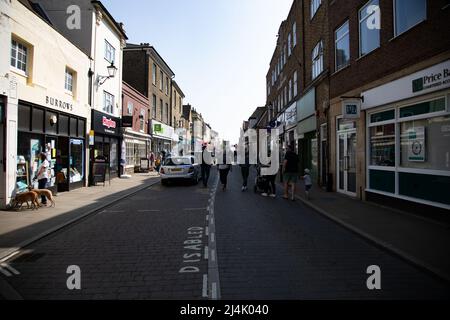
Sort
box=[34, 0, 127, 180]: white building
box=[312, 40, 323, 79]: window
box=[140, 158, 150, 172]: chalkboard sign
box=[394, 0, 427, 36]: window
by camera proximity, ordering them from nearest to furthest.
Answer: box=[394, 0, 427, 36]: window
box=[312, 40, 323, 79]: window
box=[34, 0, 127, 180]: white building
box=[140, 158, 150, 172]: chalkboard sign

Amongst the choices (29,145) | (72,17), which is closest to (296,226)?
(29,145)

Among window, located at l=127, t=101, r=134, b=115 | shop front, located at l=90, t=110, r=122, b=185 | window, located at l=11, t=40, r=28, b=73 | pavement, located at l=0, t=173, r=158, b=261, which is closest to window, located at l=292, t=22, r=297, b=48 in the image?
window, located at l=127, t=101, r=134, b=115

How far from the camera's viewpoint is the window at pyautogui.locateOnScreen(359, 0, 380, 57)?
10.5 m

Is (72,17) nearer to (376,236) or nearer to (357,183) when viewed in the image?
(357,183)

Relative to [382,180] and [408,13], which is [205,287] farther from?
[408,13]

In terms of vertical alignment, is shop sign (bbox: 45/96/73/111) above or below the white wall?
below

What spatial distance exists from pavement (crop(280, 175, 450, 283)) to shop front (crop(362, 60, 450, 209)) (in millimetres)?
596

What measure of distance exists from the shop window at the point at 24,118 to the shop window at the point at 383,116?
11322 mm

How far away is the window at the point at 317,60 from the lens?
16422 millimetres

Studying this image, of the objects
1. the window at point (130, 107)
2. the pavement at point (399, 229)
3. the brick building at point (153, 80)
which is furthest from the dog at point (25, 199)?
the brick building at point (153, 80)

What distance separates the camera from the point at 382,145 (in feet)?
33.5

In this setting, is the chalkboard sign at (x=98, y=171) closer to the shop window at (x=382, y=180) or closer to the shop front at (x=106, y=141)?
the shop front at (x=106, y=141)

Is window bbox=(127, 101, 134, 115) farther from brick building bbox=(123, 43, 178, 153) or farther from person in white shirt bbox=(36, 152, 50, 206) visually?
person in white shirt bbox=(36, 152, 50, 206)
